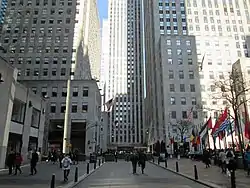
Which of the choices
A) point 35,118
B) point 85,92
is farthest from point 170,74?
point 35,118

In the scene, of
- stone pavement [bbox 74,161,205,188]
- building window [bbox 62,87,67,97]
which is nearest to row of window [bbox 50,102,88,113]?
building window [bbox 62,87,67,97]

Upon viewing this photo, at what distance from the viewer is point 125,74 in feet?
587

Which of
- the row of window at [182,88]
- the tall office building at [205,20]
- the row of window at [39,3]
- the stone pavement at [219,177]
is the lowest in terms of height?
the stone pavement at [219,177]

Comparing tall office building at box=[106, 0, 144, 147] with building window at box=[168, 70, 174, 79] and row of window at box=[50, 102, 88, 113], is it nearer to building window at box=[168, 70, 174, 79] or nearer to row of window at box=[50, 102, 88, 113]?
building window at box=[168, 70, 174, 79]

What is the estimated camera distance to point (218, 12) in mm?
106188

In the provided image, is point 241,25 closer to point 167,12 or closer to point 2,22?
point 167,12

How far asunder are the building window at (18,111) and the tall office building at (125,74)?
4853 inches

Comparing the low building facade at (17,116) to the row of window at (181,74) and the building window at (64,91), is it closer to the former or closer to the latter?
the building window at (64,91)

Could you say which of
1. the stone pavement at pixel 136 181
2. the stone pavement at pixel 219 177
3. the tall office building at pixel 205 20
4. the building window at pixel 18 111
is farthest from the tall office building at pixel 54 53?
the stone pavement at pixel 136 181

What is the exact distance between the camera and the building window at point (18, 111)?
2973cm

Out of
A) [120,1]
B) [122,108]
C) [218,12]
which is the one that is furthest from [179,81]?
[120,1]

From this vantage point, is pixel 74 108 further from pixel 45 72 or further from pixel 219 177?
pixel 219 177

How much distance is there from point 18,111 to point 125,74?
149339 millimetres

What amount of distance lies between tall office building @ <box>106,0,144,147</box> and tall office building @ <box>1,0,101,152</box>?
85.1m
